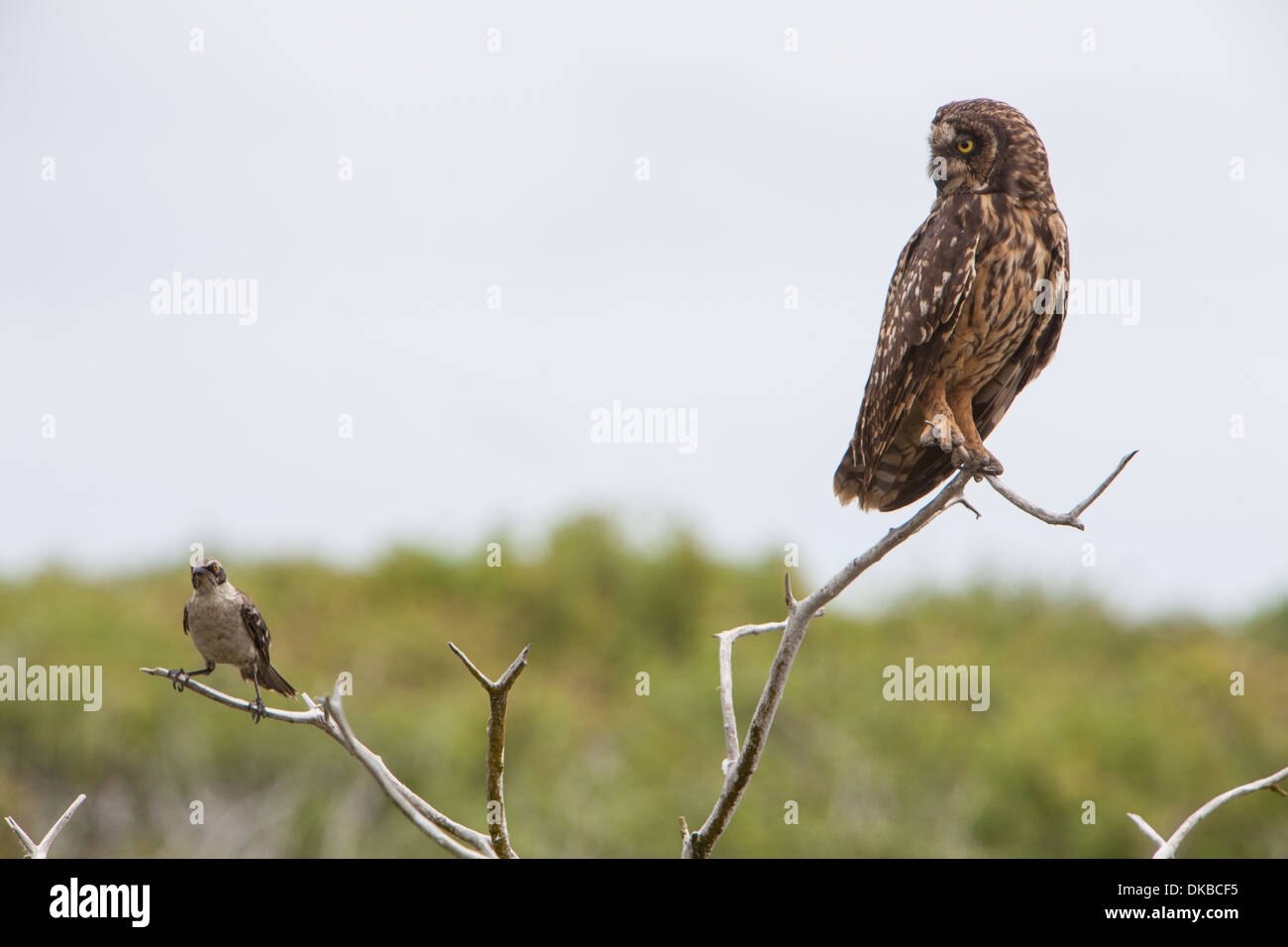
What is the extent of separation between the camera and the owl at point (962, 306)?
494 cm

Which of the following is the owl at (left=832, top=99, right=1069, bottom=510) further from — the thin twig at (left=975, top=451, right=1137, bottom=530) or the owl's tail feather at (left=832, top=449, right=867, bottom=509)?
the thin twig at (left=975, top=451, right=1137, bottom=530)

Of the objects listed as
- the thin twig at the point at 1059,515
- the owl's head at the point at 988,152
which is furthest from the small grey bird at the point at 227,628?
the owl's head at the point at 988,152

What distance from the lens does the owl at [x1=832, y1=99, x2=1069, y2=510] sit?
4941 mm

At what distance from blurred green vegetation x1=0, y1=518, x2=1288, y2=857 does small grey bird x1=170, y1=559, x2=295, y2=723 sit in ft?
40.9

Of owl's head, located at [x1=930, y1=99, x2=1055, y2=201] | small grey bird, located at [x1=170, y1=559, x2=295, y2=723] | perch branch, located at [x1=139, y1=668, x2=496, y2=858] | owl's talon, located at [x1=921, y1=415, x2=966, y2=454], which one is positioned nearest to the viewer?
perch branch, located at [x1=139, y1=668, x2=496, y2=858]

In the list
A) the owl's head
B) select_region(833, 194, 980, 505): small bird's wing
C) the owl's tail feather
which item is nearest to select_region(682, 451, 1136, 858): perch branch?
select_region(833, 194, 980, 505): small bird's wing

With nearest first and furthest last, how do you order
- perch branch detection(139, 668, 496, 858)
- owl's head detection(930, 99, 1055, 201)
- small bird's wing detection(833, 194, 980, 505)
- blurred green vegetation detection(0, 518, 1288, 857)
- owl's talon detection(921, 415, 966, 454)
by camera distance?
perch branch detection(139, 668, 496, 858) < owl's talon detection(921, 415, 966, 454) < small bird's wing detection(833, 194, 980, 505) < owl's head detection(930, 99, 1055, 201) < blurred green vegetation detection(0, 518, 1288, 857)

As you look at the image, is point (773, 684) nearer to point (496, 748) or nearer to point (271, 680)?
point (496, 748)

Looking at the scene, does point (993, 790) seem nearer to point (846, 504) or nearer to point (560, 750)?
Answer: point (560, 750)

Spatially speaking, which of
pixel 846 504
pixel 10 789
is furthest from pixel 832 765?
pixel 846 504

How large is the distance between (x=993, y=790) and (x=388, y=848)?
12.6m

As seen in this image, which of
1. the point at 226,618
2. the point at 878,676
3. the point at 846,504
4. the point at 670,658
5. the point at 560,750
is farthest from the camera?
the point at 670,658

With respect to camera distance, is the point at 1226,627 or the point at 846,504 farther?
the point at 1226,627
